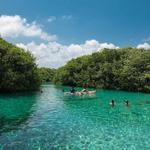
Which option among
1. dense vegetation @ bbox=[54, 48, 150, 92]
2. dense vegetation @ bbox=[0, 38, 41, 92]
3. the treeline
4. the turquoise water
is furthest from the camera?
dense vegetation @ bbox=[54, 48, 150, 92]

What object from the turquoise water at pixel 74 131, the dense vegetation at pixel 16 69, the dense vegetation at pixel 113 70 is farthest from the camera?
the dense vegetation at pixel 113 70

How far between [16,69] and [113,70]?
3747 centimetres

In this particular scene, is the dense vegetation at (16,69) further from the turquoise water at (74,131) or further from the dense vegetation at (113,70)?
the dense vegetation at (113,70)

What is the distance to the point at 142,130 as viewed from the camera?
80.1 ft

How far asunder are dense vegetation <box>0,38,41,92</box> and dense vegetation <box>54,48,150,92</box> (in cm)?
3023

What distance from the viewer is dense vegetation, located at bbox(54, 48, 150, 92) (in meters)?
78.2

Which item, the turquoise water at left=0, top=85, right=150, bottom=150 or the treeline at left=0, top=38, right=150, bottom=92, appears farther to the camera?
the treeline at left=0, top=38, right=150, bottom=92

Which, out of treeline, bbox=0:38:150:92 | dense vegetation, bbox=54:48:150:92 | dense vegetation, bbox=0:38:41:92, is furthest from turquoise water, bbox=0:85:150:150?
dense vegetation, bbox=54:48:150:92

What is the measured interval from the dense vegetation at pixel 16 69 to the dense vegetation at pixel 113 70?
30.2 metres

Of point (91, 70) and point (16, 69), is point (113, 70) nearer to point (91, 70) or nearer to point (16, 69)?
point (91, 70)

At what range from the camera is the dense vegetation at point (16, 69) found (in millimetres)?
59562

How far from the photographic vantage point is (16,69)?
2496 inches

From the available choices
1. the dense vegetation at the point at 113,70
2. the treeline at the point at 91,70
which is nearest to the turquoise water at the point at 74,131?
the treeline at the point at 91,70

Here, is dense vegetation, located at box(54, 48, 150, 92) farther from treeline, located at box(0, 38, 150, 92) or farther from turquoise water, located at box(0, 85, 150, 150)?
turquoise water, located at box(0, 85, 150, 150)
